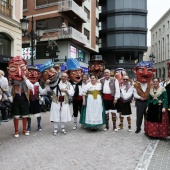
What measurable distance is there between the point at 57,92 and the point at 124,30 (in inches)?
1301

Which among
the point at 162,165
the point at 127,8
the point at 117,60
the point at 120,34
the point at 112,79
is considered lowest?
the point at 162,165

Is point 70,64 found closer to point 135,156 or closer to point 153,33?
point 135,156

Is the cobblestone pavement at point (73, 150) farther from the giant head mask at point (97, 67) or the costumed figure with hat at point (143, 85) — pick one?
the giant head mask at point (97, 67)

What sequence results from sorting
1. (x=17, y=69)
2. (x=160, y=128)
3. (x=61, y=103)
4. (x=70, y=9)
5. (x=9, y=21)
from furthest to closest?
(x=70, y=9), (x=9, y=21), (x=61, y=103), (x=17, y=69), (x=160, y=128)

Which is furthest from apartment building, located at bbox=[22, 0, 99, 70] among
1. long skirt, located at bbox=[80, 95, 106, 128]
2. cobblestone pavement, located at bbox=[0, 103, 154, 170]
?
cobblestone pavement, located at bbox=[0, 103, 154, 170]

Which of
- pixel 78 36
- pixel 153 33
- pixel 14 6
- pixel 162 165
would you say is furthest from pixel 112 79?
pixel 153 33

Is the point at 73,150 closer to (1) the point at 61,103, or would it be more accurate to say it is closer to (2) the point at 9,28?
(1) the point at 61,103

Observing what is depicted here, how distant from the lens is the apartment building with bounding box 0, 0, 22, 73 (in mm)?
13794

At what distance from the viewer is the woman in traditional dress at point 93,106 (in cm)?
758

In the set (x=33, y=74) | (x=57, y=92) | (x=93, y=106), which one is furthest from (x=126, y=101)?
(x=33, y=74)

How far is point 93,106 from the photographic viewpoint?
7.61 meters

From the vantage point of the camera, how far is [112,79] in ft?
25.7

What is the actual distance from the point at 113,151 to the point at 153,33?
59.1 m

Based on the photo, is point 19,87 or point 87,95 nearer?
point 19,87
